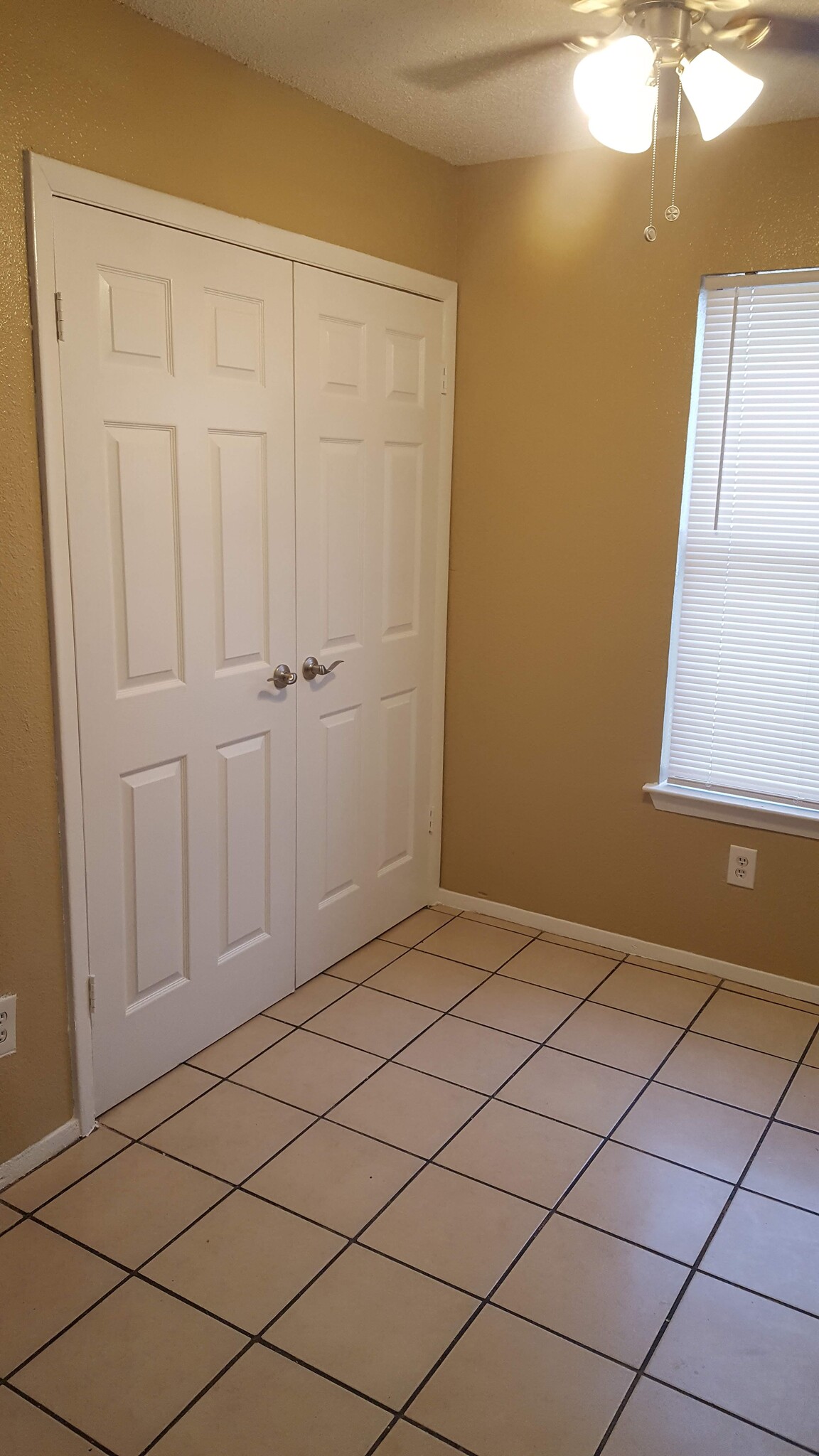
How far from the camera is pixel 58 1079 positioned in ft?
7.59

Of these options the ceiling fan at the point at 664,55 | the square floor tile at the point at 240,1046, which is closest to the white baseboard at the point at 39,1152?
→ the square floor tile at the point at 240,1046

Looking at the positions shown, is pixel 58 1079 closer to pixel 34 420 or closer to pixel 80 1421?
pixel 80 1421

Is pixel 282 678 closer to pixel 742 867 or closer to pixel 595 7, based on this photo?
pixel 742 867

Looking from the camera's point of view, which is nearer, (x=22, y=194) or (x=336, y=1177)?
(x=22, y=194)

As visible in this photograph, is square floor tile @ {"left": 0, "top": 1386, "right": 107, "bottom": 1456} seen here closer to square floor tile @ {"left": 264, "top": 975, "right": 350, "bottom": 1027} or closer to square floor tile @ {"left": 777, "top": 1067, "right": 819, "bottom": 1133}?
square floor tile @ {"left": 264, "top": 975, "right": 350, "bottom": 1027}

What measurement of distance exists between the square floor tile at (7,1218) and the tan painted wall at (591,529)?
1865mm

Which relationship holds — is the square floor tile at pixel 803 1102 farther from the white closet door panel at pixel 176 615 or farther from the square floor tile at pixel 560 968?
the white closet door panel at pixel 176 615

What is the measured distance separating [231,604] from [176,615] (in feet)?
0.63

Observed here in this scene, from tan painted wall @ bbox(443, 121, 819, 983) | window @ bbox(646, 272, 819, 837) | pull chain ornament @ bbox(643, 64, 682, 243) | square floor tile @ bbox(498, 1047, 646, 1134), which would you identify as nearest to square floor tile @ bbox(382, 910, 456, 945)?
tan painted wall @ bbox(443, 121, 819, 983)

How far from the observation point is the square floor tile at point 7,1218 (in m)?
2.09

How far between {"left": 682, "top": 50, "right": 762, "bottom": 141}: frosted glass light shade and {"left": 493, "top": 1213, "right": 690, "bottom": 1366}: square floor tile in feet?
7.16

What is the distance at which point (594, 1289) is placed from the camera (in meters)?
1.97

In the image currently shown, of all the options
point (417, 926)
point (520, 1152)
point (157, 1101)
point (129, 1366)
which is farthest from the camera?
point (417, 926)

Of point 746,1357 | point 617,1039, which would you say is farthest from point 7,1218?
point 617,1039
